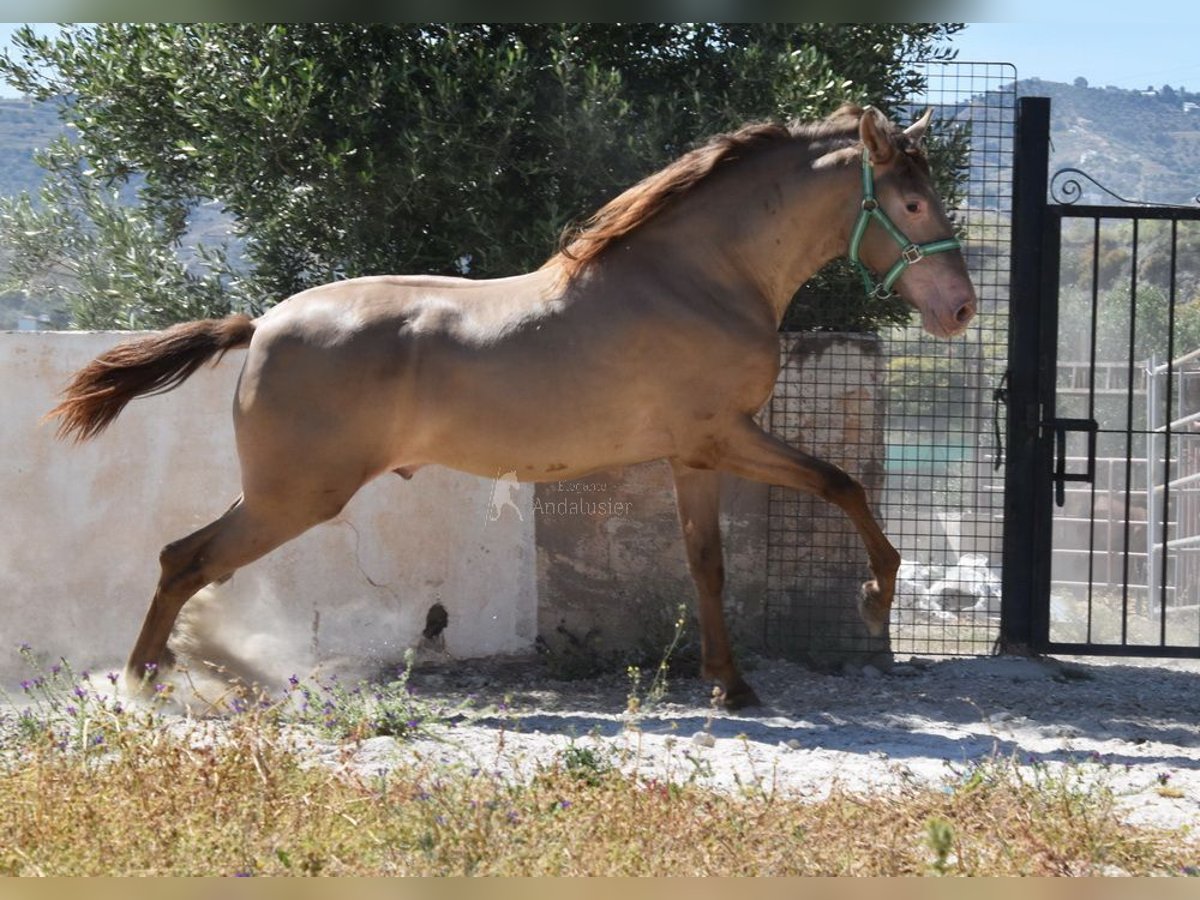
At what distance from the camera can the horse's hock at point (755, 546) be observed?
301 inches

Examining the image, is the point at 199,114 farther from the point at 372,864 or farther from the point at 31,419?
the point at 372,864

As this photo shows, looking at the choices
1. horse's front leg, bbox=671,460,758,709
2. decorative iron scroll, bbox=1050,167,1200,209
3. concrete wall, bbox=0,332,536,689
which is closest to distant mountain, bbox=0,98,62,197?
concrete wall, bbox=0,332,536,689

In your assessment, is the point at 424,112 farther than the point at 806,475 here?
Yes

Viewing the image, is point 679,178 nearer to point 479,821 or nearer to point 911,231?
point 911,231

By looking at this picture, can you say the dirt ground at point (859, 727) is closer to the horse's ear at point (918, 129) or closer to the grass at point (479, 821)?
the grass at point (479, 821)

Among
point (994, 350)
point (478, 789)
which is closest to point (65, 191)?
point (994, 350)

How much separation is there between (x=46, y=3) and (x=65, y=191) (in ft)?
19.4

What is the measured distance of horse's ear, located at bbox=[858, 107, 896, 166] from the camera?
236 inches

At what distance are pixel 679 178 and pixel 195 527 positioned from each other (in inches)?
127

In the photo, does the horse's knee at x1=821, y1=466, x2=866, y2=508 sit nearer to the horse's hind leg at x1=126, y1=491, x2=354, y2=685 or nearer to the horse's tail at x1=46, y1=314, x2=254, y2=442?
the horse's hind leg at x1=126, y1=491, x2=354, y2=685

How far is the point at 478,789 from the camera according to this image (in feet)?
13.9

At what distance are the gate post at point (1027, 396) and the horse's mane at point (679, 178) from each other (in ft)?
5.82

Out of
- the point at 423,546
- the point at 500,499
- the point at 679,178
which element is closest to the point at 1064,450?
the point at 679,178

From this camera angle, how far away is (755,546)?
7738 millimetres
